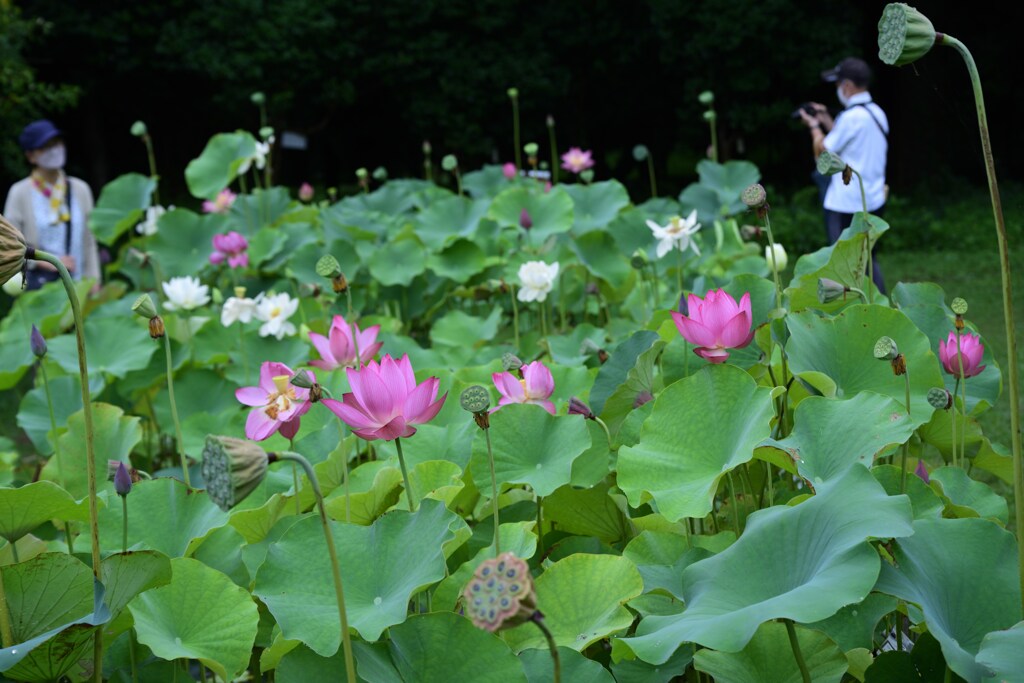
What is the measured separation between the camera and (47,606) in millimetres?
880

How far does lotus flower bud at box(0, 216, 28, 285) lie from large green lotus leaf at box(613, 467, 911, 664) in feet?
1.73

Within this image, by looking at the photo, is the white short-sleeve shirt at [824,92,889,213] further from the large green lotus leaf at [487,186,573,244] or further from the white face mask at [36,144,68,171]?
the white face mask at [36,144,68,171]

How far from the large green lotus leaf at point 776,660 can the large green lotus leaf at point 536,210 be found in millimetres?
1937

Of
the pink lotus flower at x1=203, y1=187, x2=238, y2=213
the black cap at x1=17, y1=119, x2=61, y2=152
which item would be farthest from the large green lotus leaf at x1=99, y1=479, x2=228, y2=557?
the black cap at x1=17, y1=119, x2=61, y2=152

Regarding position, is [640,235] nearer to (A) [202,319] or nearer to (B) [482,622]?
(A) [202,319]

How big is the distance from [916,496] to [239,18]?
31.1 feet

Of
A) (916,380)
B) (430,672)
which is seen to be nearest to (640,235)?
(916,380)

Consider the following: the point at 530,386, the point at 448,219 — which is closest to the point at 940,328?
the point at 530,386

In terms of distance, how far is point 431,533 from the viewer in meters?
0.91

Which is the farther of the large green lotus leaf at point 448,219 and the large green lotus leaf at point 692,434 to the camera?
the large green lotus leaf at point 448,219

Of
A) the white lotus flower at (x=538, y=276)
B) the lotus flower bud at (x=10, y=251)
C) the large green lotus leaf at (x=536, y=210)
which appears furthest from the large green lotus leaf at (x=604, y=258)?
the lotus flower bud at (x=10, y=251)

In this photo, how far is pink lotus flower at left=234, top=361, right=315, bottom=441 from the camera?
107 cm

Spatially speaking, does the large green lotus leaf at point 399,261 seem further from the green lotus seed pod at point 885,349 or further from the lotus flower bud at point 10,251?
the lotus flower bud at point 10,251

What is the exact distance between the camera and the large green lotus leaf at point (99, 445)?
55.9 inches
